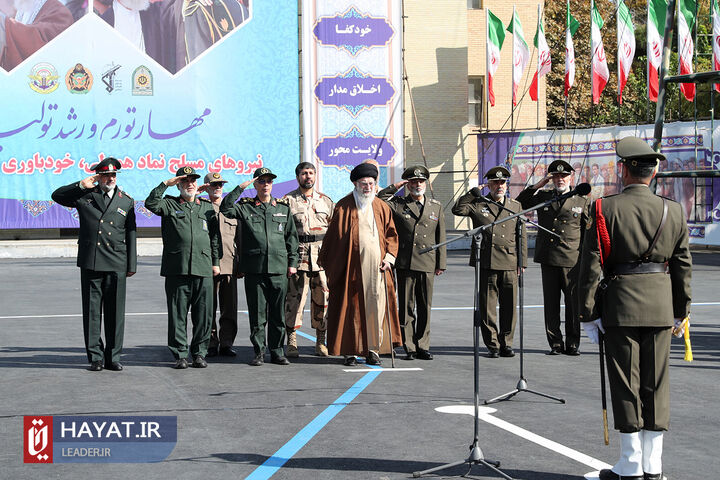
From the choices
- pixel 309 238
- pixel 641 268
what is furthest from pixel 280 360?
pixel 641 268

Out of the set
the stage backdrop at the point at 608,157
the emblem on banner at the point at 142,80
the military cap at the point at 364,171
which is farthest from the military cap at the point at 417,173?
the emblem on banner at the point at 142,80

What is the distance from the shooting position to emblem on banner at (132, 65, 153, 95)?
32125 mm

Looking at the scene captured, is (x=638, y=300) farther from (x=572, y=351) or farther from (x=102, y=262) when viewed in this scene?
(x=102, y=262)

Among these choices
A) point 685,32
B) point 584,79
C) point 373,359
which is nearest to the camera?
point 373,359

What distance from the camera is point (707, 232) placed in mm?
28219

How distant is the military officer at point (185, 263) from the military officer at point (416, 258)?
2192 mm

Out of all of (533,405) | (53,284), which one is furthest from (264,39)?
(533,405)

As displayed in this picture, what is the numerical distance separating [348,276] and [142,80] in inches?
920

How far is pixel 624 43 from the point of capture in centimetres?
3105

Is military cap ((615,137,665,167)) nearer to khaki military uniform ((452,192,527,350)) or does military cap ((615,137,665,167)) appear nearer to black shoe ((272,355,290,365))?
khaki military uniform ((452,192,527,350))

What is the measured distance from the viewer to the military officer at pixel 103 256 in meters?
10.2

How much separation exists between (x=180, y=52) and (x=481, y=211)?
2298cm

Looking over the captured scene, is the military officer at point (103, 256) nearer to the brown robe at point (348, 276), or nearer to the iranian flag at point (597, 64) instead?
the brown robe at point (348, 276)

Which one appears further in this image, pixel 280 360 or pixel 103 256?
pixel 280 360
